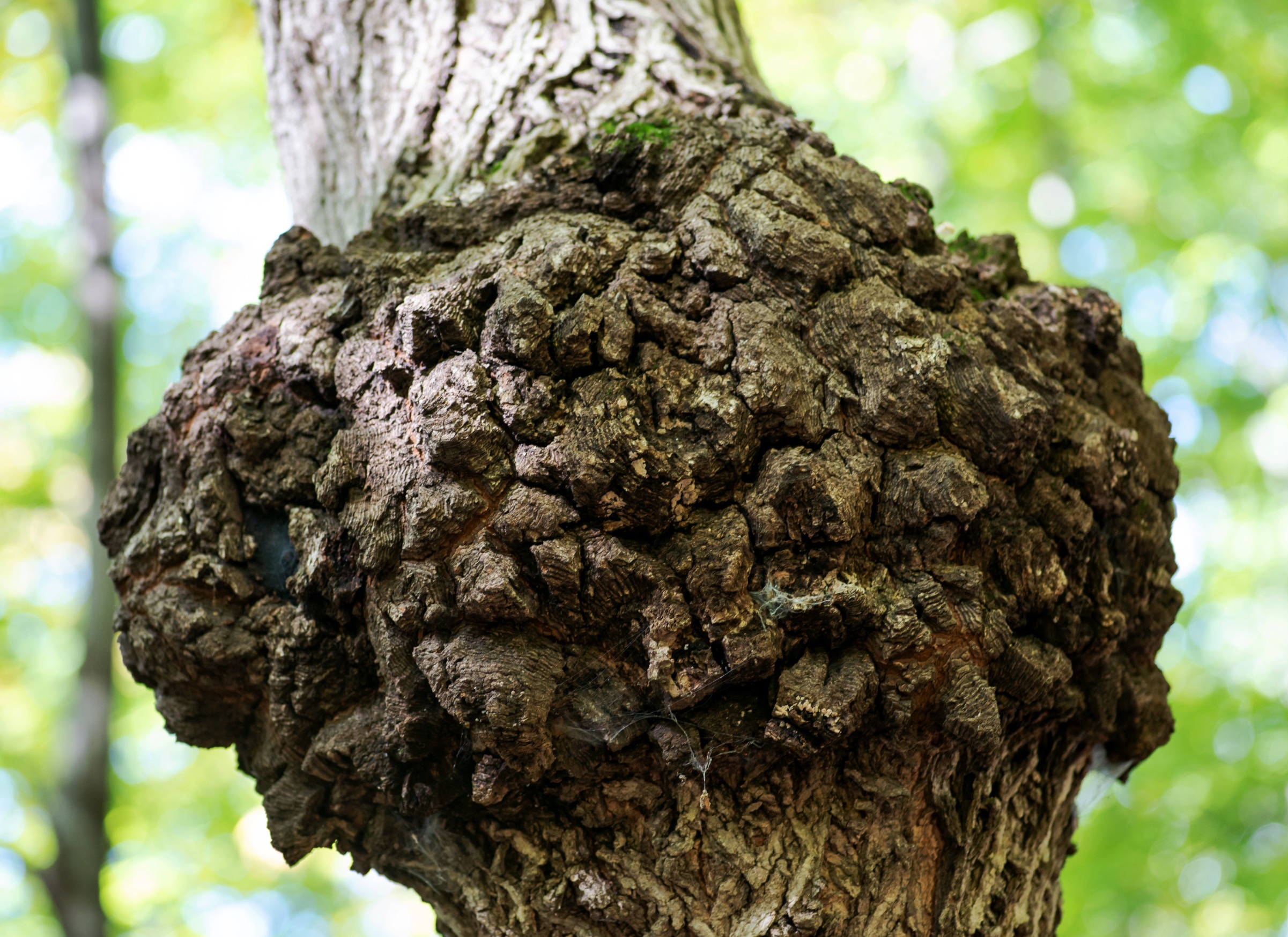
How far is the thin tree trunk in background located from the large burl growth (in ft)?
11.3

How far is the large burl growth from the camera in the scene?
1.42m

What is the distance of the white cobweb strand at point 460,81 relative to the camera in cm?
202

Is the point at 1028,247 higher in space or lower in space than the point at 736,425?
higher

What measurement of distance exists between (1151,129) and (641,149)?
7736mm

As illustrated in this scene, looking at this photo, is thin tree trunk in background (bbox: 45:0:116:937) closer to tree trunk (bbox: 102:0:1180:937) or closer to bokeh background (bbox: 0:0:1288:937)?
bokeh background (bbox: 0:0:1288:937)

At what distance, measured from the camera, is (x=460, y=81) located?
2166 mm

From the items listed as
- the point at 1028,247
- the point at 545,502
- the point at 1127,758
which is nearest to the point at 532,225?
the point at 545,502

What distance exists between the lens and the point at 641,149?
173cm

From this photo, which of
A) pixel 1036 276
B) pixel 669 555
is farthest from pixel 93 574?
pixel 1036 276

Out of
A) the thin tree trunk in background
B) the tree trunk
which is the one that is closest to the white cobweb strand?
the tree trunk

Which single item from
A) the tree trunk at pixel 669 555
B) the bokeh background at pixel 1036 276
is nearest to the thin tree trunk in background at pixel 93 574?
the bokeh background at pixel 1036 276

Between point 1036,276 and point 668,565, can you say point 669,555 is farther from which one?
point 1036,276

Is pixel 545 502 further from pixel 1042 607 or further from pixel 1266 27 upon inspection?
pixel 1266 27

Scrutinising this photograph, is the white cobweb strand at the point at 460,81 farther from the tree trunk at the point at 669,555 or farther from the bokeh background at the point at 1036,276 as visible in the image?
the bokeh background at the point at 1036,276
